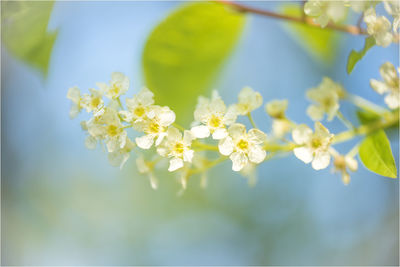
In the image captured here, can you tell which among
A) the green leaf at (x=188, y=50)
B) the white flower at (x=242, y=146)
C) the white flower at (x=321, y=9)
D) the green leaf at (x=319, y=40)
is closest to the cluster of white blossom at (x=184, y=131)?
the white flower at (x=242, y=146)

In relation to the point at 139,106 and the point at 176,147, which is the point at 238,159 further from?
the point at 139,106

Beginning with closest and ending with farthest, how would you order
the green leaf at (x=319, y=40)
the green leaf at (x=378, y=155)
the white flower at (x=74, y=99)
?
the green leaf at (x=378, y=155) → the white flower at (x=74, y=99) → the green leaf at (x=319, y=40)

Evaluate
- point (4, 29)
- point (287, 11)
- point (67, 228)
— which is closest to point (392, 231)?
point (287, 11)

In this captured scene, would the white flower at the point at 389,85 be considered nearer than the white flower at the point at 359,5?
No

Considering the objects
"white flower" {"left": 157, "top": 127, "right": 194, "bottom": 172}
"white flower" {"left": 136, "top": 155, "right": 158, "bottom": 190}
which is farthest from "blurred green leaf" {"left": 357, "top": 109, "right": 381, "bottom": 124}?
"white flower" {"left": 136, "top": 155, "right": 158, "bottom": 190}

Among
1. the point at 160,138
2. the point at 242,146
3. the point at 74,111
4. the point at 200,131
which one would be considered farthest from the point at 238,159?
the point at 74,111

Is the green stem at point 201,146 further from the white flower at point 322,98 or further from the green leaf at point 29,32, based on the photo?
the green leaf at point 29,32
